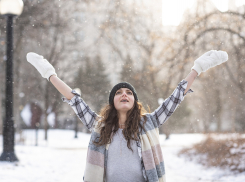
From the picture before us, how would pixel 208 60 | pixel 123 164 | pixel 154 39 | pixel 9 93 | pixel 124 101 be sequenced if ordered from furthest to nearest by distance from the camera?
pixel 154 39 < pixel 9 93 < pixel 208 60 < pixel 124 101 < pixel 123 164

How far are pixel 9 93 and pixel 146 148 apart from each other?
587 centimetres

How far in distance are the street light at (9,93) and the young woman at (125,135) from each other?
502cm

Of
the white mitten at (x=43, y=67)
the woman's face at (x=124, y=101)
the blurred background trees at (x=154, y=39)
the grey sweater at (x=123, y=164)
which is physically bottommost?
the grey sweater at (x=123, y=164)

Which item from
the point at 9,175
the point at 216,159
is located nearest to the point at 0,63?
the point at 9,175

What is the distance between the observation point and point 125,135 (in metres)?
2.24

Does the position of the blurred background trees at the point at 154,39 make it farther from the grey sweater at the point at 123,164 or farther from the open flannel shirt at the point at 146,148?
the grey sweater at the point at 123,164

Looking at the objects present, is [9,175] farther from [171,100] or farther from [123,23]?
[123,23]

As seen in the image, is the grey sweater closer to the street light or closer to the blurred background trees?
the street light

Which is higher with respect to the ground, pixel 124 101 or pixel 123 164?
pixel 124 101

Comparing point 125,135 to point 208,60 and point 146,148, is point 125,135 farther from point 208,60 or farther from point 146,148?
point 208,60

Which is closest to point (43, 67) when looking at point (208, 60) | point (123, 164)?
point (123, 164)

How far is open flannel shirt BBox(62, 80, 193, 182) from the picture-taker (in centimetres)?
218

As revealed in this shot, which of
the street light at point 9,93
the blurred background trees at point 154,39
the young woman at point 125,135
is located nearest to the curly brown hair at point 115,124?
the young woman at point 125,135

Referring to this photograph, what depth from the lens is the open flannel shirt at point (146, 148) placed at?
2.18 metres
